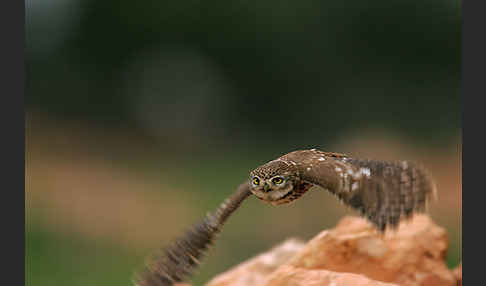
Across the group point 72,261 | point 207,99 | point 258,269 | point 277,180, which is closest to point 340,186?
point 277,180

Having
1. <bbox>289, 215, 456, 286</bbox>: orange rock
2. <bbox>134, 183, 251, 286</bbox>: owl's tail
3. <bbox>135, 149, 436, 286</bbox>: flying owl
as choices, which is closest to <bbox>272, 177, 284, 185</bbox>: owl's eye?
<bbox>135, 149, 436, 286</bbox>: flying owl

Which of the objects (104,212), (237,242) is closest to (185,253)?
(237,242)

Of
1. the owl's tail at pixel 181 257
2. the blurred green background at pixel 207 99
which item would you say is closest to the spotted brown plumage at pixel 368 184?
the owl's tail at pixel 181 257

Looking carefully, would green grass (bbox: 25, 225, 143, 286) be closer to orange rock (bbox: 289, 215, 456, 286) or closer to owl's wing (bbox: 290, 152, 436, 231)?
orange rock (bbox: 289, 215, 456, 286)

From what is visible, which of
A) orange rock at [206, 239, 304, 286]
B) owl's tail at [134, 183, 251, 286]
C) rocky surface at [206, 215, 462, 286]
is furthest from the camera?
orange rock at [206, 239, 304, 286]

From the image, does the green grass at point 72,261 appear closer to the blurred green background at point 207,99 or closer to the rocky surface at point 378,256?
the blurred green background at point 207,99

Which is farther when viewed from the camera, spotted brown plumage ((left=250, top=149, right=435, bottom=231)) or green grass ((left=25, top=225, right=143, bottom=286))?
green grass ((left=25, top=225, right=143, bottom=286))

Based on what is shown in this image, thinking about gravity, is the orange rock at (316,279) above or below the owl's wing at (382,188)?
below
